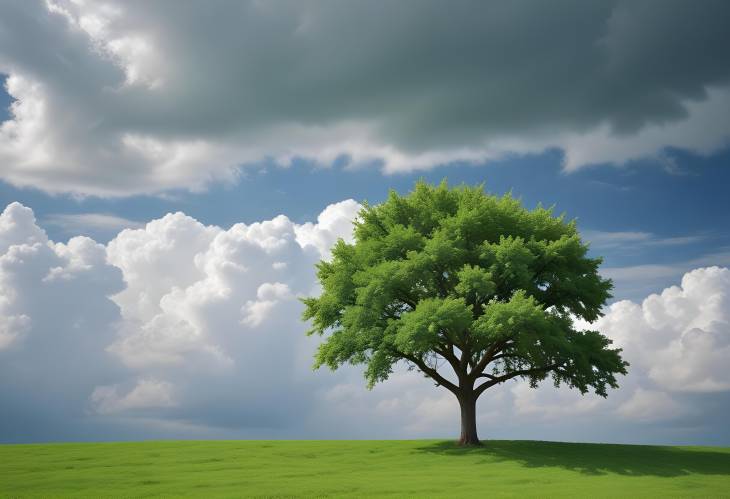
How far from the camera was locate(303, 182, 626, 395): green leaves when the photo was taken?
1489 inches

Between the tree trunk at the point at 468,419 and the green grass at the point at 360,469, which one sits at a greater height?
the tree trunk at the point at 468,419

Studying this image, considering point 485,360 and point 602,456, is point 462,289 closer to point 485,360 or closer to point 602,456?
point 485,360

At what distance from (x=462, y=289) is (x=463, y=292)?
867mm

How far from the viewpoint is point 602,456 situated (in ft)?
128

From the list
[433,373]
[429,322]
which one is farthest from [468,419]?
[429,322]

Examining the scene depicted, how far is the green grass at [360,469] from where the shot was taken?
87.3ft

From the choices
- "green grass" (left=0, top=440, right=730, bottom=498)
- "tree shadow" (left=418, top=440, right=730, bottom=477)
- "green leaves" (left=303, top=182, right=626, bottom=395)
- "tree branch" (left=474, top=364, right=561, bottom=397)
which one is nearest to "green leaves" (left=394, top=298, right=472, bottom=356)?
"green leaves" (left=303, top=182, right=626, bottom=395)

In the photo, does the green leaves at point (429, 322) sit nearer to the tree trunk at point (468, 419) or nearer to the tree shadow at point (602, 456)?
the tree trunk at point (468, 419)

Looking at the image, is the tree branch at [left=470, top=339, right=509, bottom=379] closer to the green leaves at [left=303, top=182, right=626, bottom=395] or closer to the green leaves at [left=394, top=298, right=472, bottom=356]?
the green leaves at [left=303, top=182, right=626, bottom=395]

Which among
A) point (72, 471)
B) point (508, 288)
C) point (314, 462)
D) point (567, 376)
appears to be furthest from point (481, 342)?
point (72, 471)

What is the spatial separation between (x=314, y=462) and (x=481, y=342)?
12443 millimetres

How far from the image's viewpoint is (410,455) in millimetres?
37656

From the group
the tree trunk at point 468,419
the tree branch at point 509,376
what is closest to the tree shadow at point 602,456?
the tree trunk at point 468,419

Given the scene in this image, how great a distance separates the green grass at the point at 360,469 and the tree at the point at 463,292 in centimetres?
469
